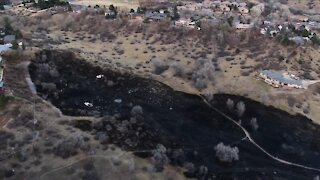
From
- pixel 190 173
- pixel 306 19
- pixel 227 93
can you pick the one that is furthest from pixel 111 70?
pixel 306 19

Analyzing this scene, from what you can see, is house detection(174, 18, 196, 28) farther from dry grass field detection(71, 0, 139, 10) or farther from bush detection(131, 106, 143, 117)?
bush detection(131, 106, 143, 117)

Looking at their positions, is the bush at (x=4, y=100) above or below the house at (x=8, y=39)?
above

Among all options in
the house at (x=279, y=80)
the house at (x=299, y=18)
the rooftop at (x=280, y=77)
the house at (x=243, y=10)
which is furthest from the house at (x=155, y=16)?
the house at (x=299, y=18)

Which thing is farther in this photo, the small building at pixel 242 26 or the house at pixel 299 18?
the house at pixel 299 18

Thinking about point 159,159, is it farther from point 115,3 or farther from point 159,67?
point 115,3

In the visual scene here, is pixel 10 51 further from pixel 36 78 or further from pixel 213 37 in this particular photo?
pixel 213 37

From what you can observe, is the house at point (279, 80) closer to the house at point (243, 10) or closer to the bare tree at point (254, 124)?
the bare tree at point (254, 124)
